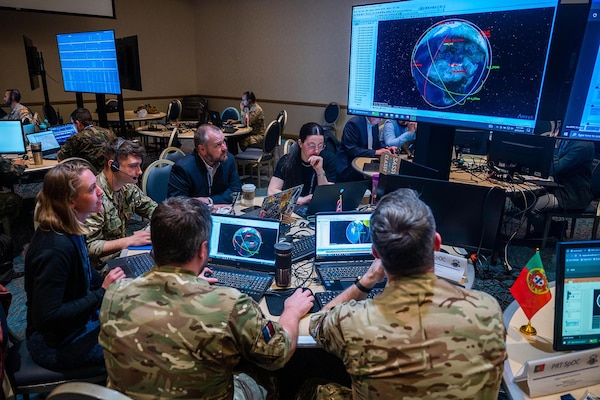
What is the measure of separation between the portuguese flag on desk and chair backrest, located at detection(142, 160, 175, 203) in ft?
8.50

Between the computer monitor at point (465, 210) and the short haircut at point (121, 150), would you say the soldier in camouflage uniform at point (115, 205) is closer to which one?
the short haircut at point (121, 150)

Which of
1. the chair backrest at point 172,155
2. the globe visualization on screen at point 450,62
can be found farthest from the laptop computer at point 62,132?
the globe visualization on screen at point 450,62

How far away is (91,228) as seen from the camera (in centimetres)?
232

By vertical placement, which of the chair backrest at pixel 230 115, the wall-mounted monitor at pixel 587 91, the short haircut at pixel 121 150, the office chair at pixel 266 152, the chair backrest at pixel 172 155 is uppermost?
the wall-mounted monitor at pixel 587 91

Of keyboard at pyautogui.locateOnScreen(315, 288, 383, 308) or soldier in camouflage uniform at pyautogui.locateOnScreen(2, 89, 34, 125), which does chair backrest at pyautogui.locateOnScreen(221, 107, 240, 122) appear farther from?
keyboard at pyautogui.locateOnScreen(315, 288, 383, 308)

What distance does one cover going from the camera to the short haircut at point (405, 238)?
1.20m

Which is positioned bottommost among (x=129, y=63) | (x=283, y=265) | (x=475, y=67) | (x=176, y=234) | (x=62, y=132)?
(x=283, y=265)

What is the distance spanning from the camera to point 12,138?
4.48m

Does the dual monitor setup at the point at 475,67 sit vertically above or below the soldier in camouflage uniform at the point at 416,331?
above

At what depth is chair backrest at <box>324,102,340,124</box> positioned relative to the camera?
8.52 meters

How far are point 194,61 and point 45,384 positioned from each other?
10.5 metres

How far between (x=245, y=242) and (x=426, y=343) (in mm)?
1141

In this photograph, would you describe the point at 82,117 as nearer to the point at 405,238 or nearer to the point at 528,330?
the point at 405,238

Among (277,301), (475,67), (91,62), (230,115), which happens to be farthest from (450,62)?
(230,115)
